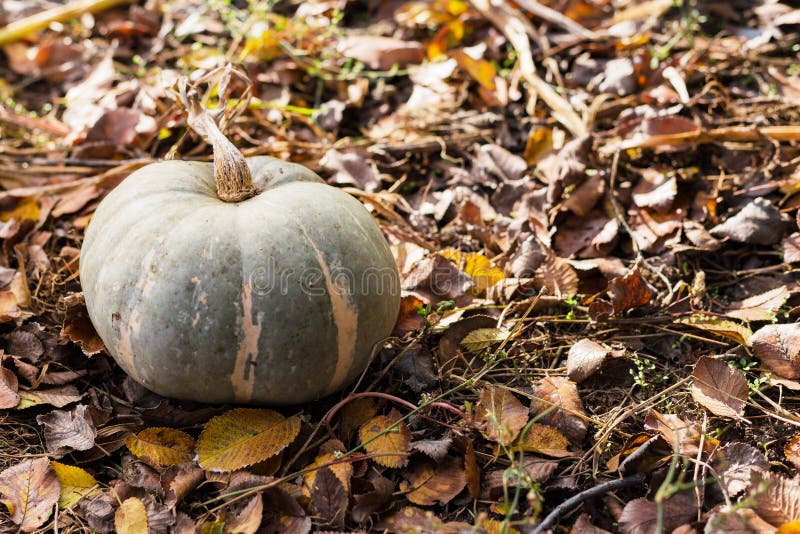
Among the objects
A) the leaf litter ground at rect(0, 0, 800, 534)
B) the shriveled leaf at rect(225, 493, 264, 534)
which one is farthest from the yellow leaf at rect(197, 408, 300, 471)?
the shriveled leaf at rect(225, 493, 264, 534)

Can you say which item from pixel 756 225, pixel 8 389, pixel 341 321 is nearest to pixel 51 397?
pixel 8 389

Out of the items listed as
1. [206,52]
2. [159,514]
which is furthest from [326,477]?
[206,52]

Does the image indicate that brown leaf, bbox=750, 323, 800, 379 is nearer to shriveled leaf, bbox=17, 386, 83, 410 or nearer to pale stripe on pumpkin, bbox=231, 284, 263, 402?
pale stripe on pumpkin, bbox=231, 284, 263, 402

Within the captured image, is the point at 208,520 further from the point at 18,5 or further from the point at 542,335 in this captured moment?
the point at 18,5

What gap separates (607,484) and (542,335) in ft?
2.65

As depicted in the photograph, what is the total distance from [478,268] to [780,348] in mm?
1157

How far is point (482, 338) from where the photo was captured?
2746 mm

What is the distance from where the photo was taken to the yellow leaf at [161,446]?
7.61 ft

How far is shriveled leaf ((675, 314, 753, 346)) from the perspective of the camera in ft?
8.65

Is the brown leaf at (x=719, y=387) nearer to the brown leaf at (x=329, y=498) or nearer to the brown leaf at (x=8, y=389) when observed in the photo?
the brown leaf at (x=329, y=498)

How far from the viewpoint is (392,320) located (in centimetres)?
254

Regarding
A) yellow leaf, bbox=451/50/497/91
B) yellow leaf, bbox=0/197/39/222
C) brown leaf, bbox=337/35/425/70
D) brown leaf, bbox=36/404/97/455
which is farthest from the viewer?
brown leaf, bbox=337/35/425/70

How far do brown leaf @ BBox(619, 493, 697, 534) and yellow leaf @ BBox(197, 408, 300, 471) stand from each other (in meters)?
1.04

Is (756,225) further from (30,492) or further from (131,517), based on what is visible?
(30,492)
